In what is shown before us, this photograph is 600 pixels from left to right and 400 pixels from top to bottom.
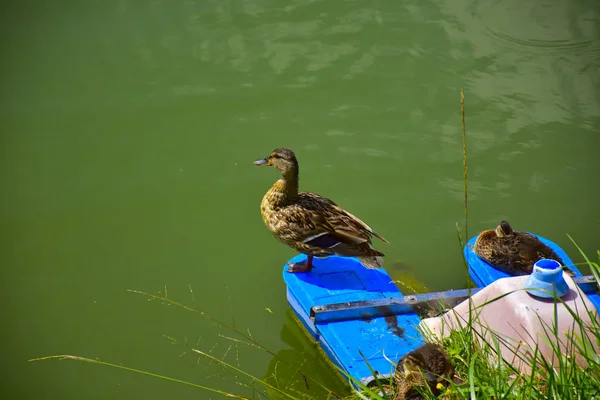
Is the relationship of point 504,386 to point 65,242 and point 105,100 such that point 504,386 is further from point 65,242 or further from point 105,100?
point 105,100

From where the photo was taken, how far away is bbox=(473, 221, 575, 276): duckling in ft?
16.0

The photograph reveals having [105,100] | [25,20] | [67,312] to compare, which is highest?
[25,20]

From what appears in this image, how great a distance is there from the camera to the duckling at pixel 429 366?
304 centimetres

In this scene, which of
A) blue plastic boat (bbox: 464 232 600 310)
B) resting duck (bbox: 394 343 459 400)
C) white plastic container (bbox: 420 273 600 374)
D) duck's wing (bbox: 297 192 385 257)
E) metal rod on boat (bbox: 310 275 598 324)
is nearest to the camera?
resting duck (bbox: 394 343 459 400)

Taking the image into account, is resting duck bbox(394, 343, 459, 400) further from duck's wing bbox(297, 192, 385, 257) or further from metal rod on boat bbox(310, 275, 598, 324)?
duck's wing bbox(297, 192, 385, 257)

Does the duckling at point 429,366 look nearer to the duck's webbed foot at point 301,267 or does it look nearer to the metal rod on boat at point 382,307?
the metal rod on boat at point 382,307

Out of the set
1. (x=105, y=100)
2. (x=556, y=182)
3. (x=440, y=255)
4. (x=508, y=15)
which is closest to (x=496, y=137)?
(x=556, y=182)

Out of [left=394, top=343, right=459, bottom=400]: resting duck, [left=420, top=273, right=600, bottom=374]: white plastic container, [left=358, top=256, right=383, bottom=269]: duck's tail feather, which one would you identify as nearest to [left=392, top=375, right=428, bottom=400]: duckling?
[left=394, top=343, right=459, bottom=400]: resting duck

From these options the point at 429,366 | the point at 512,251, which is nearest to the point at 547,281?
the point at 429,366

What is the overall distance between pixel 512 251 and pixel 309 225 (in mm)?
1340

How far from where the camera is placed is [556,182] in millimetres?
6375

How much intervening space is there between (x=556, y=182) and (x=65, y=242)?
4047 millimetres

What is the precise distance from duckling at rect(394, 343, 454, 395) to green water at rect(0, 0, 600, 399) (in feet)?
4.22

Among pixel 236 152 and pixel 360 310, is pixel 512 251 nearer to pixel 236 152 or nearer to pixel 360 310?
pixel 360 310
